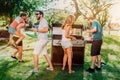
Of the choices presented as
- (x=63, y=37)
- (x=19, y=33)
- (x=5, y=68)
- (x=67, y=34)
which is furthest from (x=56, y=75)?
(x=19, y=33)

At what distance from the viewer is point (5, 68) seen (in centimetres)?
1170

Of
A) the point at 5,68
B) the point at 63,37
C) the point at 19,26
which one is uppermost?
the point at 19,26

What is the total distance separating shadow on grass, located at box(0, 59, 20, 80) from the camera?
33.4ft

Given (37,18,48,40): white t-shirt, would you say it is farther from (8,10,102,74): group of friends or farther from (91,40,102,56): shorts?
(91,40,102,56): shorts

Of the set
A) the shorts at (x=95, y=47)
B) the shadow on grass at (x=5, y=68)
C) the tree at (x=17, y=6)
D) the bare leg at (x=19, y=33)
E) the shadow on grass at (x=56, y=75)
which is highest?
the tree at (x=17, y=6)

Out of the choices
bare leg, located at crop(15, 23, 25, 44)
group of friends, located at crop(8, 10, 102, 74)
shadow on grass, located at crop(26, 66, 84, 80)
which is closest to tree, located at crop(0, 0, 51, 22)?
group of friends, located at crop(8, 10, 102, 74)

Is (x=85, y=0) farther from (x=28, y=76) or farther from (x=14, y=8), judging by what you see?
(x=28, y=76)

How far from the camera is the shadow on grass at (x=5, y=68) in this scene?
1018 cm

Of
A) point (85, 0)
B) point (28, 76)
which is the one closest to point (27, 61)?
point (28, 76)

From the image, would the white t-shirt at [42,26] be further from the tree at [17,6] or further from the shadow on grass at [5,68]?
the tree at [17,6]

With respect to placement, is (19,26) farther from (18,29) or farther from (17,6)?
(17,6)

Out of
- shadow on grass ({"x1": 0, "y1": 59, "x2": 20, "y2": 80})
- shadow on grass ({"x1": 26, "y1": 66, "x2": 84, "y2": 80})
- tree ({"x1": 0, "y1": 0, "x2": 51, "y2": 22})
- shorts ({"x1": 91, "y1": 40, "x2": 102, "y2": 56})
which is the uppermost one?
tree ({"x1": 0, "y1": 0, "x2": 51, "y2": 22})

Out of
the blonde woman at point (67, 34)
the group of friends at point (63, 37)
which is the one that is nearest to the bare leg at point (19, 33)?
the group of friends at point (63, 37)

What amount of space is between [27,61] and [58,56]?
1706 millimetres
